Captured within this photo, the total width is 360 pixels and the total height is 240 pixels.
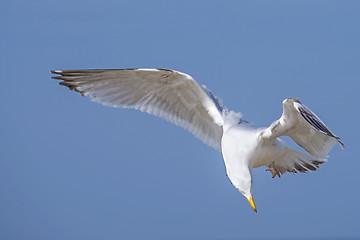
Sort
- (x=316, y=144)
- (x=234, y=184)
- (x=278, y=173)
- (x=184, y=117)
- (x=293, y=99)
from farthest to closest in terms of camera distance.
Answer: (x=184, y=117)
(x=278, y=173)
(x=316, y=144)
(x=234, y=184)
(x=293, y=99)

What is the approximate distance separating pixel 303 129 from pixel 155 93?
133 centimetres

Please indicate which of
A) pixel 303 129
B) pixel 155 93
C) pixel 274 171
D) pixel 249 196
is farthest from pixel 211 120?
pixel 249 196

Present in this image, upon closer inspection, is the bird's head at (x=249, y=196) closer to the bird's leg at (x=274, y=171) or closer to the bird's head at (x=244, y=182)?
the bird's head at (x=244, y=182)

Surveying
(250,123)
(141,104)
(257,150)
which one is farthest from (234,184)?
(141,104)

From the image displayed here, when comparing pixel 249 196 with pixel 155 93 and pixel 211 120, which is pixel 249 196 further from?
pixel 155 93

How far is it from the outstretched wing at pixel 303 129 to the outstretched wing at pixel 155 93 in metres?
0.71

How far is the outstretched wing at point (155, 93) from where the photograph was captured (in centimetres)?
460

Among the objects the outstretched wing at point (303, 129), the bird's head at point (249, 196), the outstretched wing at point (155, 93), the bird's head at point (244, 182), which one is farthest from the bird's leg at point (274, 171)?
the bird's head at point (249, 196)

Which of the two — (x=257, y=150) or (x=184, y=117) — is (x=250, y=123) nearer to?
(x=257, y=150)

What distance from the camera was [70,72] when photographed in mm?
4617

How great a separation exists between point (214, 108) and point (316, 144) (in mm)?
873

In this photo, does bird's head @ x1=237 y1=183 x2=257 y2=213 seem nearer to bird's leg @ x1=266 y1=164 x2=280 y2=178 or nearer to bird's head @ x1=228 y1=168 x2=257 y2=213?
bird's head @ x1=228 y1=168 x2=257 y2=213

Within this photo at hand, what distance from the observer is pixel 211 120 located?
4875 millimetres

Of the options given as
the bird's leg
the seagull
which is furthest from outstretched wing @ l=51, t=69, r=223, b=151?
the bird's leg
